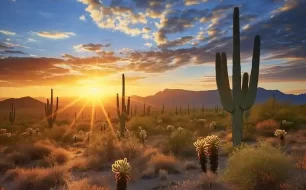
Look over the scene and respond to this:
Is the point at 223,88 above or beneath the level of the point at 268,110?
above

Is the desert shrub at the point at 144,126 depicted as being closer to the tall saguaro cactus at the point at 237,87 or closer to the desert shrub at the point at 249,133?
the desert shrub at the point at 249,133

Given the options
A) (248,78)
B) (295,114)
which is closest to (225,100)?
(248,78)

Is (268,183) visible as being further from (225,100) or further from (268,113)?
(268,113)

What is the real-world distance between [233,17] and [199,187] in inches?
387

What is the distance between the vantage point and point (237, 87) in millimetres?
16234

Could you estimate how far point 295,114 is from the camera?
112ft

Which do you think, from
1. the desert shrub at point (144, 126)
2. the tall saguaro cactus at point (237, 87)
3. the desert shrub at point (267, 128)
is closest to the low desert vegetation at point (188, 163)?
the tall saguaro cactus at point (237, 87)

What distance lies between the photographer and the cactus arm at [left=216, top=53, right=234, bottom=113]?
16.4 m

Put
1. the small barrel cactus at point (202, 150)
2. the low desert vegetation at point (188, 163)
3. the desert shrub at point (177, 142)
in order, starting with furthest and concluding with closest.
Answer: the desert shrub at point (177, 142) < the small barrel cactus at point (202, 150) < the low desert vegetation at point (188, 163)

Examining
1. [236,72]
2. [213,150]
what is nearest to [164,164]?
[213,150]

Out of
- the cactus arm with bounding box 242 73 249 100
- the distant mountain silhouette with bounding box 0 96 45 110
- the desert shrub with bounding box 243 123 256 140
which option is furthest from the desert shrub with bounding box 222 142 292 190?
the distant mountain silhouette with bounding box 0 96 45 110

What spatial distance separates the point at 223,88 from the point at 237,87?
0.88 meters

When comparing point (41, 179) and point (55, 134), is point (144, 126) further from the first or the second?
point (41, 179)

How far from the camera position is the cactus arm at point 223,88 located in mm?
16406
